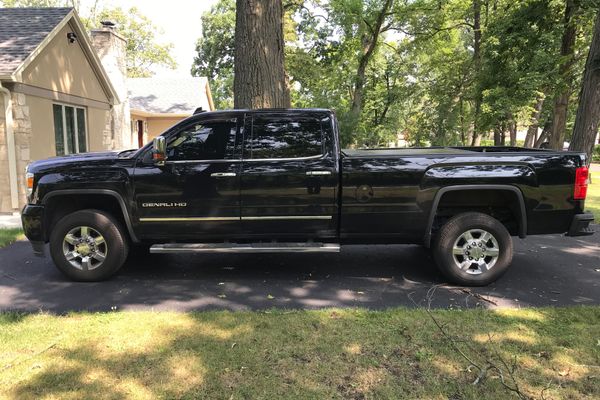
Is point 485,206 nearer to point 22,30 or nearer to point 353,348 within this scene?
point 353,348

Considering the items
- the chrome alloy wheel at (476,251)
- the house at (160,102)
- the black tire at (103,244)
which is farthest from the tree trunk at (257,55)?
the house at (160,102)

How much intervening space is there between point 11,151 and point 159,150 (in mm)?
6793

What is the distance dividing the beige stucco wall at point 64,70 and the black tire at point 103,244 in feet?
21.2

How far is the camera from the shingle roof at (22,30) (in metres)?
9.59

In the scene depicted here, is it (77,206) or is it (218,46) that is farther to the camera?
(218,46)

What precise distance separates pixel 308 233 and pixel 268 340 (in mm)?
1715

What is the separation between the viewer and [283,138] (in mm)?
5168

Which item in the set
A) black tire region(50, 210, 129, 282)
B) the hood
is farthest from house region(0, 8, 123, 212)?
black tire region(50, 210, 129, 282)

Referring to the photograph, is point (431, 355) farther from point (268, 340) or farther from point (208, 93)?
point (208, 93)

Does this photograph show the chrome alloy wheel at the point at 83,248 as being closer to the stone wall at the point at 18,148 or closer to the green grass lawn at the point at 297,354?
the green grass lawn at the point at 297,354

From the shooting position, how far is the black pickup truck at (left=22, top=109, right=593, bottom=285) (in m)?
4.92

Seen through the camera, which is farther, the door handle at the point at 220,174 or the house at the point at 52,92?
the house at the point at 52,92

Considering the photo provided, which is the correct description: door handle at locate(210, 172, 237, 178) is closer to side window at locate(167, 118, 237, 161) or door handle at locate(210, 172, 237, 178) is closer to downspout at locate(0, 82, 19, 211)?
side window at locate(167, 118, 237, 161)

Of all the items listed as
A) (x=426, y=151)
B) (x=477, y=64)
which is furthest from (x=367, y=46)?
(x=426, y=151)
